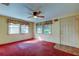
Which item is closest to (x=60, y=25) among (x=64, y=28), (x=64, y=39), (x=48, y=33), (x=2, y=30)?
(x=64, y=28)

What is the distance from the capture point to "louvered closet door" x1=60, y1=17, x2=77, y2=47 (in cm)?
458

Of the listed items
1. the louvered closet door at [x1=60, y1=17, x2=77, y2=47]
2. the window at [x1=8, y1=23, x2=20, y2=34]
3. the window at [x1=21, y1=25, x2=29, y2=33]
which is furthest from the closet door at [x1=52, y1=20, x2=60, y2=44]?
the window at [x1=8, y1=23, x2=20, y2=34]

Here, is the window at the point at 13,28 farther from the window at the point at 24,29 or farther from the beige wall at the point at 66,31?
the beige wall at the point at 66,31

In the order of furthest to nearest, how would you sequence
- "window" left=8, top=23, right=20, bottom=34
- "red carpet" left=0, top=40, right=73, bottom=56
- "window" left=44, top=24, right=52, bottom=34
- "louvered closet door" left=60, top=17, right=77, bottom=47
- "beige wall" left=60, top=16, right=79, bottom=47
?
1. "window" left=44, top=24, right=52, bottom=34
2. "window" left=8, top=23, right=20, bottom=34
3. "louvered closet door" left=60, top=17, right=77, bottom=47
4. "beige wall" left=60, top=16, right=79, bottom=47
5. "red carpet" left=0, top=40, right=73, bottom=56

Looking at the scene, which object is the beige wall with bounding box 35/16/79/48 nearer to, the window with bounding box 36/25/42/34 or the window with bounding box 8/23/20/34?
the window with bounding box 36/25/42/34

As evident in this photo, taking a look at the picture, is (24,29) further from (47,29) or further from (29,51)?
(29,51)

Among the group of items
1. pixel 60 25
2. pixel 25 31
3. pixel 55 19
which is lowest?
pixel 25 31

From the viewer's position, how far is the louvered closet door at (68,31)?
458 cm

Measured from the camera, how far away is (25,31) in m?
6.96

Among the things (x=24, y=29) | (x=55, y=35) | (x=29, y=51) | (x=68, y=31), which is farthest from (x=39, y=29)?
(x=29, y=51)

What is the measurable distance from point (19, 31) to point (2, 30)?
5.06 ft

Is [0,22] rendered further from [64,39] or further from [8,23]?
[64,39]

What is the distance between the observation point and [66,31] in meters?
4.96

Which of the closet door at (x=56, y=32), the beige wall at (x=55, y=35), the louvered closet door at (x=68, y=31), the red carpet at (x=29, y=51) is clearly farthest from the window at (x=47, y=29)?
the red carpet at (x=29, y=51)
